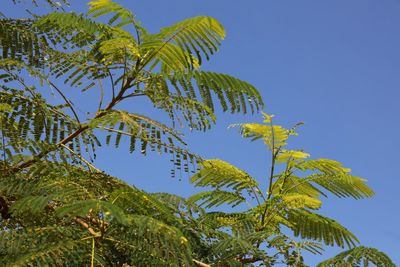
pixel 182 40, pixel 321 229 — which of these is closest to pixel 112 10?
pixel 182 40

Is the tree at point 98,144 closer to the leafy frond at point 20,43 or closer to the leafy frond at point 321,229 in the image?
the leafy frond at point 20,43

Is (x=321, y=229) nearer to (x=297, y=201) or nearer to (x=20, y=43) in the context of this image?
(x=297, y=201)

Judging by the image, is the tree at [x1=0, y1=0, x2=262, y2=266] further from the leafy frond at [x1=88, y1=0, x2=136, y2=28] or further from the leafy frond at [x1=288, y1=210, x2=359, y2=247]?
the leafy frond at [x1=288, y1=210, x2=359, y2=247]

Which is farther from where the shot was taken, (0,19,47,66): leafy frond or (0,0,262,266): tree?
(0,19,47,66): leafy frond

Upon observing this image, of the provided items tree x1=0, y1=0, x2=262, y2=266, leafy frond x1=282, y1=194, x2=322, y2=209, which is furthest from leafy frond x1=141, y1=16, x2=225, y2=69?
leafy frond x1=282, y1=194, x2=322, y2=209

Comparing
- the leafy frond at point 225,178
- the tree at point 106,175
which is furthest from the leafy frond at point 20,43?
the leafy frond at point 225,178

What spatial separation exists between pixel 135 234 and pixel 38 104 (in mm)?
955

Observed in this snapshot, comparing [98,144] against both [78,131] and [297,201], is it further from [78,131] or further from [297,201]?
[297,201]

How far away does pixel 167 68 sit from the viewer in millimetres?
3455

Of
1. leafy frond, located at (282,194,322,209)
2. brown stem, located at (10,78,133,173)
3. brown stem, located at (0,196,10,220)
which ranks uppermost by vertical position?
leafy frond, located at (282,194,322,209)

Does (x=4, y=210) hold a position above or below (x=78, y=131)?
below

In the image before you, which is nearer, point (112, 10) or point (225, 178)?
point (112, 10)

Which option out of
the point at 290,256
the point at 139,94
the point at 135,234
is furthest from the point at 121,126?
the point at 290,256

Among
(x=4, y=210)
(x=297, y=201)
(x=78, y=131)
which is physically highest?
(x=297, y=201)
